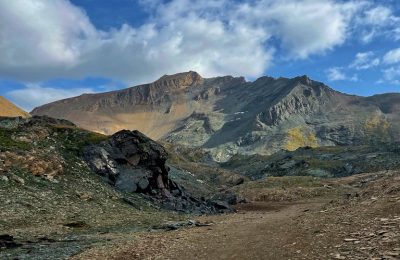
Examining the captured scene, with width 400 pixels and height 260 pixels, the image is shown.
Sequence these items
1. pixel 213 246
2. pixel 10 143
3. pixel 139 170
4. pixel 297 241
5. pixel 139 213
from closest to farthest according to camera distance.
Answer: pixel 297 241 < pixel 213 246 < pixel 139 213 < pixel 10 143 < pixel 139 170

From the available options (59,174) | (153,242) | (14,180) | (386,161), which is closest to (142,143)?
(59,174)

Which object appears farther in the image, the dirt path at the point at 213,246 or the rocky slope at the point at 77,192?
the rocky slope at the point at 77,192

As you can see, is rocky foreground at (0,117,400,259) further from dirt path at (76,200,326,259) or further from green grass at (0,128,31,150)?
green grass at (0,128,31,150)

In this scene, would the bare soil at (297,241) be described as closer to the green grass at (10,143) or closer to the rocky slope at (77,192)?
the rocky slope at (77,192)

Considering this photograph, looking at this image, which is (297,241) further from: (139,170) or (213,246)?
(139,170)

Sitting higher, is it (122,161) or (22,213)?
(122,161)

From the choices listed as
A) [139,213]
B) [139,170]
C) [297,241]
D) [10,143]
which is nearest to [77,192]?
[139,213]

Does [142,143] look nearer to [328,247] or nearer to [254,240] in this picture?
[254,240]

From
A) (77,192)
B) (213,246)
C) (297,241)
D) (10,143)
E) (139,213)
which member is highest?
(10,143)

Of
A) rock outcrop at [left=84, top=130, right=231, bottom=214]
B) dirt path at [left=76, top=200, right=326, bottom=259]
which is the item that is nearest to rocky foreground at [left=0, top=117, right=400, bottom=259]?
dirt path at [left=76, top=200, right=326, bottom=259]

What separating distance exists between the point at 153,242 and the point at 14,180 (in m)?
24.1

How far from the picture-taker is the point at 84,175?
62.7m

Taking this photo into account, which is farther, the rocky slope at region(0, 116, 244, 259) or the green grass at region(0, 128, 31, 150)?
the green grass at region(0, 128, 31, 150)

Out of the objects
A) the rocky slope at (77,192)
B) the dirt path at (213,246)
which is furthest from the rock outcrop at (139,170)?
the dirt path at (213,246)
